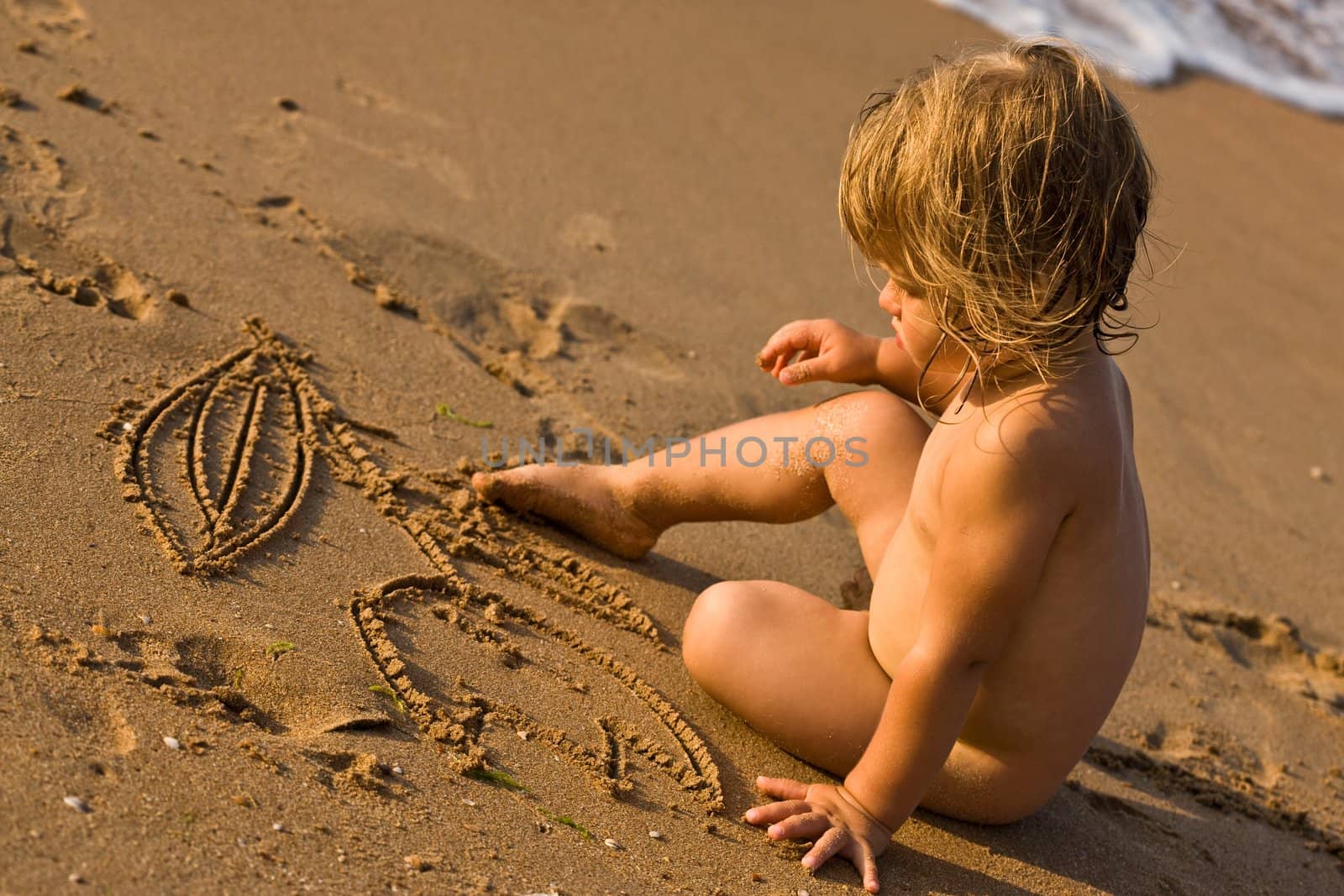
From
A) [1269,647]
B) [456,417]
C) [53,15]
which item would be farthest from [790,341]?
[53,15]

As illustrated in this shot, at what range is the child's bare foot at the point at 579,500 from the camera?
2.68m

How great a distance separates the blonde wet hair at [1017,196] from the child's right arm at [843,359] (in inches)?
22.1

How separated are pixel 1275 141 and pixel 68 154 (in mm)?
5157

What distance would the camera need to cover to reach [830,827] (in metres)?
2.06

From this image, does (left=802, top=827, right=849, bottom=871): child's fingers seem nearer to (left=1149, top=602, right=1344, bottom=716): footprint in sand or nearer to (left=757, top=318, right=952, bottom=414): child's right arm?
(left=757, top=318, right=952, bottom=414): child's right arm

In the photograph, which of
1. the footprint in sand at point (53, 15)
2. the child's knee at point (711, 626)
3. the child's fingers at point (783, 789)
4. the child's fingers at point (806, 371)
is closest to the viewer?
the child's fingers at point (783, 789)

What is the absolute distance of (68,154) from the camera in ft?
10.3

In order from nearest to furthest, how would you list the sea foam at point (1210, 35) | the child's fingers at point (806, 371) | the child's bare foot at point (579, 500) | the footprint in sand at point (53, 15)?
the child's fingers at point (806, 371), the child's bare foot at point (579, 500), the footprint in sand at point (53, 15), the sea foam at point (1210, 35)

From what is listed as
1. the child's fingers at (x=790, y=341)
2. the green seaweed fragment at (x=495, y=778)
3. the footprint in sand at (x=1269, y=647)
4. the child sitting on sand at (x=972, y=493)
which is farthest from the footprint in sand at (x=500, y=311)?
the footprint in sand at (x=1269, y=647)

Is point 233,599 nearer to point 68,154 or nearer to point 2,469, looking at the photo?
point 2,469

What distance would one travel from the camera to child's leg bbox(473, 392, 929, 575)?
94.0 inches

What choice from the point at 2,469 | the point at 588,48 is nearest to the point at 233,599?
the point at 2,469

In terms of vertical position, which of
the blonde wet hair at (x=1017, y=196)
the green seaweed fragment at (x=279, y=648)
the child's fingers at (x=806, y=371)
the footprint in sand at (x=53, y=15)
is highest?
the blonde wet hair at (x=1017, y=196)

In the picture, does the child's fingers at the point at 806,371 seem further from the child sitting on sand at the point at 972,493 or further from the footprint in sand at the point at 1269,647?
the footprint in sand at the point at 1269,647
